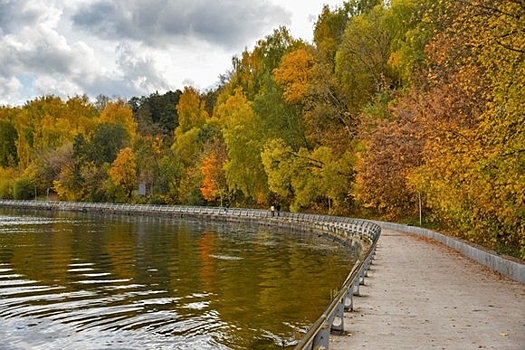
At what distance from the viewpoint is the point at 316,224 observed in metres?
49.5

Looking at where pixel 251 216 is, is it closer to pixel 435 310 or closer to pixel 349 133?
pixel 349 133

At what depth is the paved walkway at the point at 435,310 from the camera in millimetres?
9750

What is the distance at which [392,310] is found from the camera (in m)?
12.4

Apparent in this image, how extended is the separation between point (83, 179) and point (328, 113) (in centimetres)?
6370

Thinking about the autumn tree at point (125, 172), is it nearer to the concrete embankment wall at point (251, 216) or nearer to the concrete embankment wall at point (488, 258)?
the concrete embankment wall at point (251, 216)

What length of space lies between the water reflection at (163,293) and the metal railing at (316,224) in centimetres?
196

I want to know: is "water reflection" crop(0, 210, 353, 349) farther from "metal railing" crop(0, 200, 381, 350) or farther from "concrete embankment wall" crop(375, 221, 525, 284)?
"concrete embankment wall" crop(375, 221, 525, 284)

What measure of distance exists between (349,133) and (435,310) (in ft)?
A: 134

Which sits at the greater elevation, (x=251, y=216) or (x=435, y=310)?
(x=251, y=216)

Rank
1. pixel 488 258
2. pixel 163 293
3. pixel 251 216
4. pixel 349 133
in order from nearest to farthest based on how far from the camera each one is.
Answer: pixel 488 258 < pixel 163 293 < pixel 349 133 < pixel 251 216

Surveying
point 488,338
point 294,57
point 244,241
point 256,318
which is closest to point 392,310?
point 488,338

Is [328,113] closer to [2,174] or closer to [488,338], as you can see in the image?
[488,338]

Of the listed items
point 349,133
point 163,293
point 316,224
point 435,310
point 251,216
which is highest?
point 349,133

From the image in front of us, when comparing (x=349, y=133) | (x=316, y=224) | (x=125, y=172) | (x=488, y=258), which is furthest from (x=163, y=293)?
(x=125, y=172)
